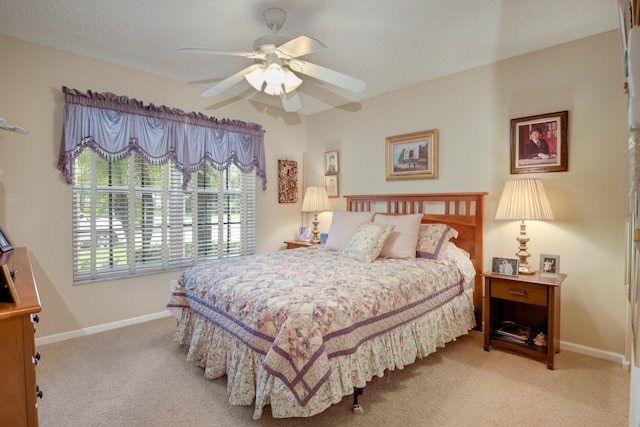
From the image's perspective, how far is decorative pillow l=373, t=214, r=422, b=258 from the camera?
3.05 metres

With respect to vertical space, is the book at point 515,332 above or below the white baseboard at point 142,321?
above

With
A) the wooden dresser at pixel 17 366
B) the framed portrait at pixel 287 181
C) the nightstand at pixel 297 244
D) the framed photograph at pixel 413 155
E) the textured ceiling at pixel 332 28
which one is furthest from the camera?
the framed portrait at pixel 287 181

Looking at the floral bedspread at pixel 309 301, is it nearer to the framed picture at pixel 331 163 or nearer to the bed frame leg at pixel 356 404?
the bed frame leg at pixel 356 404

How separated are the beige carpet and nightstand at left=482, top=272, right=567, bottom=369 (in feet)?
0.31

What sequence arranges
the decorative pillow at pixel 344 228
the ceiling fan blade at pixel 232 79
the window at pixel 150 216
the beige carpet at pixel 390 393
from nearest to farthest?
the beige carpet at pixel 390 393 < the ceiling fan blade at pixel 232 79 < the window at pixel 150 216 < the decorative pillow at pixel 344 228

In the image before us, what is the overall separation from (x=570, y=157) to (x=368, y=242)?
179 cm

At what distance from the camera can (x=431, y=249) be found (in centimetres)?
307

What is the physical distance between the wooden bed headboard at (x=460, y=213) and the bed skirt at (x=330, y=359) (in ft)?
1.34

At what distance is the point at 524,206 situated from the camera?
2.68 metres

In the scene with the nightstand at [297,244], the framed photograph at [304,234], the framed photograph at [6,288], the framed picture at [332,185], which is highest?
the framed picture at [332,185]

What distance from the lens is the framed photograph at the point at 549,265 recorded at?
2.64 metres

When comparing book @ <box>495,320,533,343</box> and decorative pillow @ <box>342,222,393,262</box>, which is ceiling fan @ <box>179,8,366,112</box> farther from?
book @ <box>495,320,533,343</box>

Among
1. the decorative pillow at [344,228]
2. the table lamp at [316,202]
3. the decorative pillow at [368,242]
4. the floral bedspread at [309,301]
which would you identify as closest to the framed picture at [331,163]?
the table lamp at [316,202]

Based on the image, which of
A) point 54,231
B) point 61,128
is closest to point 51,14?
point 61,128
